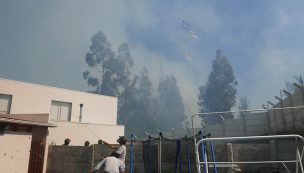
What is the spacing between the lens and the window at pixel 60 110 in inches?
885

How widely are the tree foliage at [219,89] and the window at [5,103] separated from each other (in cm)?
3547

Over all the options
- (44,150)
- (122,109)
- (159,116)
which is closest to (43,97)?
(44,150)

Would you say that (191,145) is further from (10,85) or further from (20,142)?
(10,85)

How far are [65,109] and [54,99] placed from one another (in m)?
1.39

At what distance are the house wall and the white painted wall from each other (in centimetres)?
755

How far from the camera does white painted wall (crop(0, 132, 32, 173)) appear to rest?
12.3 meters

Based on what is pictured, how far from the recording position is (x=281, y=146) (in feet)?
38.7

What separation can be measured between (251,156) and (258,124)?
8.67m

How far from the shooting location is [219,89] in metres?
52.4

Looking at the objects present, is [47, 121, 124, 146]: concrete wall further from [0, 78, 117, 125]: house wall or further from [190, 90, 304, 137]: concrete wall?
[190, 90, 304, 137]: concrete wall

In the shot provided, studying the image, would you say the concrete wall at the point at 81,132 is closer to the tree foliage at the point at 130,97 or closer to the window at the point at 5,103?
the window at the point at 5,103

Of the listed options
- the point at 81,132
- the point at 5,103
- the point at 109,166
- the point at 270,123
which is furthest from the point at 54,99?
the point at 109,166

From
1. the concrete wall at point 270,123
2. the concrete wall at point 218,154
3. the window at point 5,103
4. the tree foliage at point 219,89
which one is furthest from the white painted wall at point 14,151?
the tree foliage at point 219,89

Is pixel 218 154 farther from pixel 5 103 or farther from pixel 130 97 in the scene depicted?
pixel 130 97
